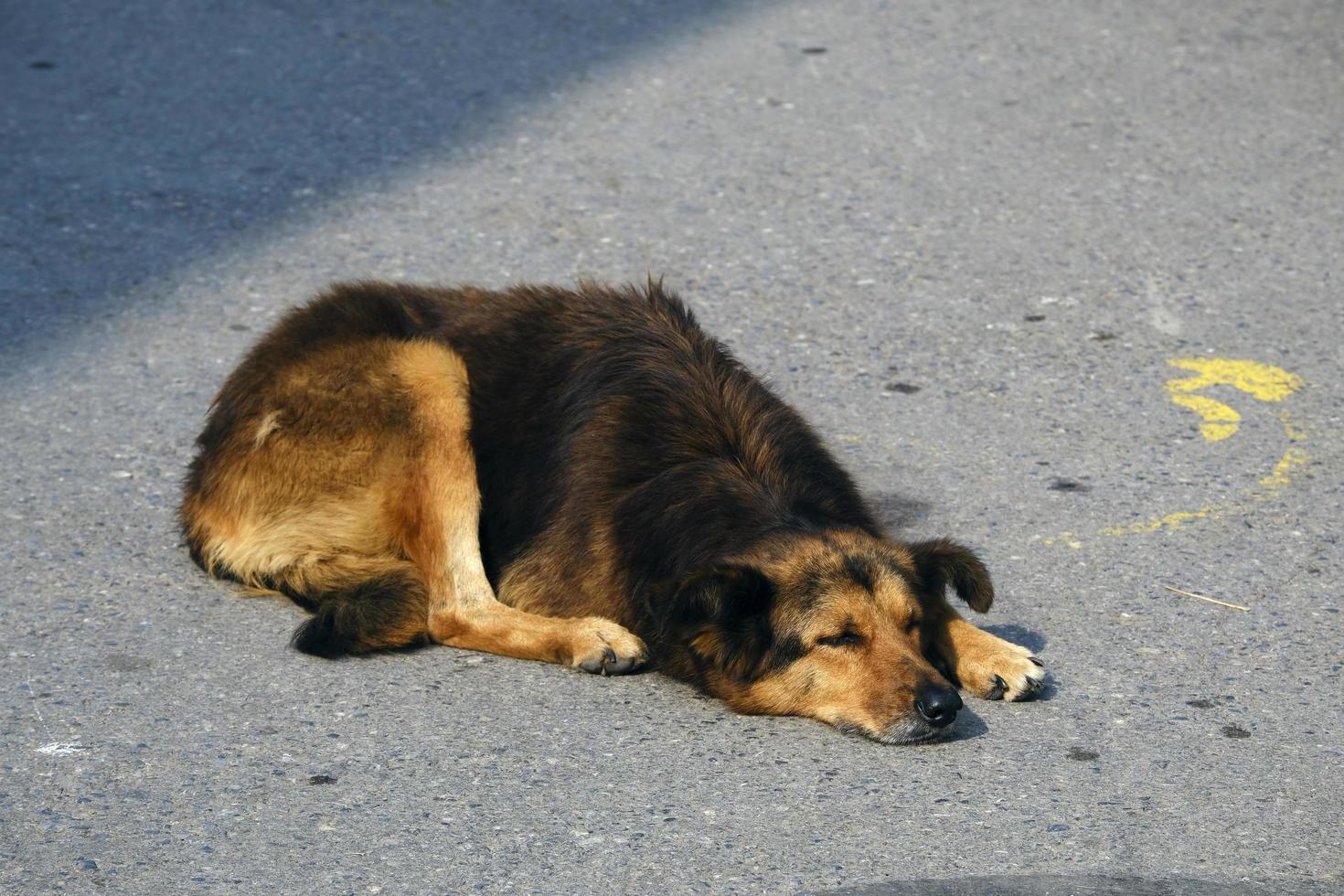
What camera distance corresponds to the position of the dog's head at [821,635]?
14.0 ft

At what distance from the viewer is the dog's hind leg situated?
478cm

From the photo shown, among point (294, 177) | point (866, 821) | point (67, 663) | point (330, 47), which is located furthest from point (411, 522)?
point (330, 47)

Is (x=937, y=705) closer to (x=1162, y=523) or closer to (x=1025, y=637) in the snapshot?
(x=1025, y=637)

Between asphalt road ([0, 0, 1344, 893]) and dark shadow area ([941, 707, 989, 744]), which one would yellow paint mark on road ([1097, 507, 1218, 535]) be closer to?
asphalt road ([0, 0, 1344, 893])

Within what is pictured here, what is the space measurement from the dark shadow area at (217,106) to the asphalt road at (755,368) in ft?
0.11

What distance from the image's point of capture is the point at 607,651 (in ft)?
15.5

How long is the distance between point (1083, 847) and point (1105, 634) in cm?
117

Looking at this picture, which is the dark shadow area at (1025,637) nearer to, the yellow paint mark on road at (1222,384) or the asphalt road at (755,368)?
the asphalt road at (755,368)

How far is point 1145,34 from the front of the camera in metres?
9.93

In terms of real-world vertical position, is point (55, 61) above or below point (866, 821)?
above

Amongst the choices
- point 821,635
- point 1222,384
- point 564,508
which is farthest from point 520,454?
point 1222,384

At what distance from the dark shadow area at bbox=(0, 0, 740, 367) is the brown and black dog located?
2073 mm

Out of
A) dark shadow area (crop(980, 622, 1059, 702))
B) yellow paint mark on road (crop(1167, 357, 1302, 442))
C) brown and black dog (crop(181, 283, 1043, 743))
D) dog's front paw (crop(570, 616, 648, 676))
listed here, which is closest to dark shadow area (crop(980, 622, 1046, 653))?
dark shadow area (crop(980, 622, 1059, 702))

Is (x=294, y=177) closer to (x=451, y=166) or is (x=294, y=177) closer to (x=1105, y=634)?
(x=451, y=166)
